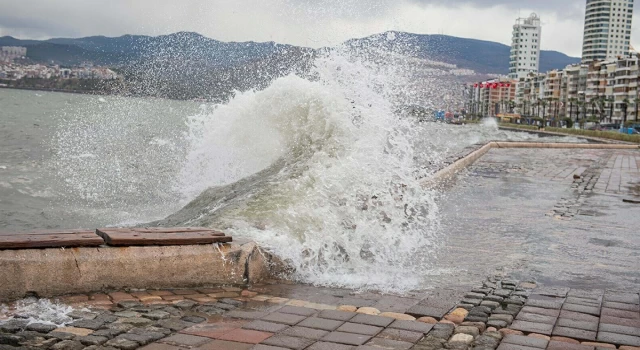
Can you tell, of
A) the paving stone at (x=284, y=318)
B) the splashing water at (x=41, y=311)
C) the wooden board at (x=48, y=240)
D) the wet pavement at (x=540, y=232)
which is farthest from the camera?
the wet pavement at (x=540, y=232)

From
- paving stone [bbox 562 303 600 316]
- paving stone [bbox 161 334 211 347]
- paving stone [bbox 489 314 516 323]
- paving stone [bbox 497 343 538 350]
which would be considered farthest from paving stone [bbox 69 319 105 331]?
paving stone [bbox 562 303 600 316]

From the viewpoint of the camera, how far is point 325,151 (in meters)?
9.23

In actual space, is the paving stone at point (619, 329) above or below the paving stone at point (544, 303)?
above

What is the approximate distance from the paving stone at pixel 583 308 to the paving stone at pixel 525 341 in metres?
0.83

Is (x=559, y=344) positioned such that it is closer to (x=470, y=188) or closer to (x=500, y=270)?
(x=500, y=270)

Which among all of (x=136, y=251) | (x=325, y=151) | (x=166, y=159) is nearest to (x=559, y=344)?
(x=136, y=251)

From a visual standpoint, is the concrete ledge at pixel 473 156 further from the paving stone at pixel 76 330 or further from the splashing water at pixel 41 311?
the paving stone at pixel 76 330

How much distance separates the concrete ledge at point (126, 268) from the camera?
4438 millimetres

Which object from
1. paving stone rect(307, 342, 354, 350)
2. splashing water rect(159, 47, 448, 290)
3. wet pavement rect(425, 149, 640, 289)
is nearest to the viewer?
paving stone rect(307, 342, 354, 350)

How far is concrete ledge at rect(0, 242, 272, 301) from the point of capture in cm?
444

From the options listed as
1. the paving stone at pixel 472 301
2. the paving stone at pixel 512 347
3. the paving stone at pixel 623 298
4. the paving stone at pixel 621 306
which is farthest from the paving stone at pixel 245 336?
the paving stone at pixel 623 298

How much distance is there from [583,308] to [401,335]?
151cm

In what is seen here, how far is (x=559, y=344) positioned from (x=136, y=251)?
280 centimetres

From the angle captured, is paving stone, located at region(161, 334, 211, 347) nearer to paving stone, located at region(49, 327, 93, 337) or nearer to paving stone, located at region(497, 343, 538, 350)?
paving stone, located at region(49, 327, 93, 337)
